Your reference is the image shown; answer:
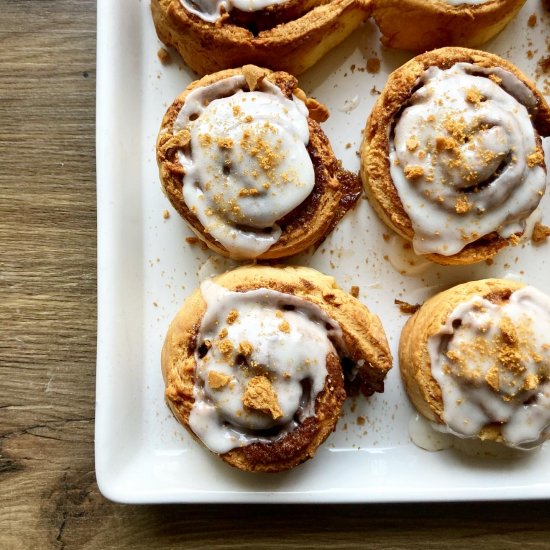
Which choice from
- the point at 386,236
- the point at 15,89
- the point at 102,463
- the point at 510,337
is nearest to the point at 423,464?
the point at 510,337

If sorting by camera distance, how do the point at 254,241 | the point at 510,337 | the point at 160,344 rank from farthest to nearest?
the point at 160,344 < the point at 254,241 < the point at 510,337

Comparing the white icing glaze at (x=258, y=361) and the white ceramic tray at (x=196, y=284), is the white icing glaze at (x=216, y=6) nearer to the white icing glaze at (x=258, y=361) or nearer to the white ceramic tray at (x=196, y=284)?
the white ceramic tray at (x=196, y=284)

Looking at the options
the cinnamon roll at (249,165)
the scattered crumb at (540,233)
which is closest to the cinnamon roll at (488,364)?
the scattered crumb at (540,233)

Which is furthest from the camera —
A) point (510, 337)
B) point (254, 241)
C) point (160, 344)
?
point (160, 344)

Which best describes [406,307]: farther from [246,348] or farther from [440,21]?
[440,21]

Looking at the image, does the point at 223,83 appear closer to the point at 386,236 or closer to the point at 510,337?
the point at 386,236

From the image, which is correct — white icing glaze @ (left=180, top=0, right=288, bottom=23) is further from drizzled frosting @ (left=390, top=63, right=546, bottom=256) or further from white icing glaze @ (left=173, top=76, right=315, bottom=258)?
drizzled frosting @ (left=390, top=63, right=546, bottom=256)
